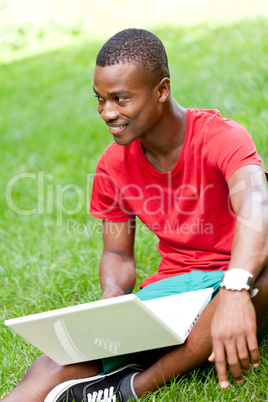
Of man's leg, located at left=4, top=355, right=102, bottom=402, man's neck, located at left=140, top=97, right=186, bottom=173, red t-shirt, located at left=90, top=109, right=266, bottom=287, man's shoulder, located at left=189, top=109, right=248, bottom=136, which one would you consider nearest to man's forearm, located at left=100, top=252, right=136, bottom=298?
red t-shirt, located at left=90, top=109, right=266, bottom=287

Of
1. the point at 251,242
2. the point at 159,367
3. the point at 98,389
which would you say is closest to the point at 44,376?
the point at 98,389

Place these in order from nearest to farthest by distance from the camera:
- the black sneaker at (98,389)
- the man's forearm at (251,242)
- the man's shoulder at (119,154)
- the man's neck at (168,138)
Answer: the man's forearm at (251,242) < the black sneaker at (98,389) < the man's neck at (168,138) < the man's shoulder at (119,154)


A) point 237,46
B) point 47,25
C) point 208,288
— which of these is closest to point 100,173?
point 208,288

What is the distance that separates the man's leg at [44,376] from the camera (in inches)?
89.4

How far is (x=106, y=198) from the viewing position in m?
2.87

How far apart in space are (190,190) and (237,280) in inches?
27.8

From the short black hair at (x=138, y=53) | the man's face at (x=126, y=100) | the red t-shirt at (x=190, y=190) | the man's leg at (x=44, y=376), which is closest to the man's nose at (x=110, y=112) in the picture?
the man's face at (x=126, y=100)

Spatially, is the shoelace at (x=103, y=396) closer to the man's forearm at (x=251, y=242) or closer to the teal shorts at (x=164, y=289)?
the teal shorts at (x=164, y=289)

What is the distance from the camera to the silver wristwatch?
192 centimetres

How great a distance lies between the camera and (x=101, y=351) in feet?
7.25

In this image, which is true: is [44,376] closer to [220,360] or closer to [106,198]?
[220,360]

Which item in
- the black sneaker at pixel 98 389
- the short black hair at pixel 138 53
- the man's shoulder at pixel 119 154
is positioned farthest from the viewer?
the man's shoulder at pixel 119 154

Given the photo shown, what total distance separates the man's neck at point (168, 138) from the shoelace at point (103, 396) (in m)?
0.98

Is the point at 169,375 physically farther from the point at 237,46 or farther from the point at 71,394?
the point at 237,46
